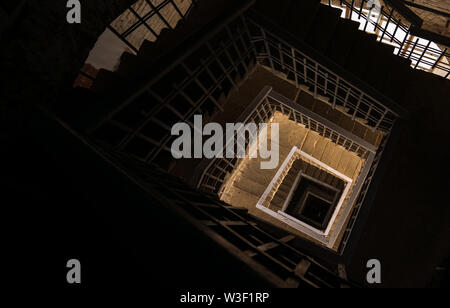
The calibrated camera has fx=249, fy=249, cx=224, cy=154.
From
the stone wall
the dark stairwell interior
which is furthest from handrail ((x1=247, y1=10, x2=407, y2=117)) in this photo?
the stone wall

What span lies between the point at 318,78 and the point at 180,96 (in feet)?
10.3

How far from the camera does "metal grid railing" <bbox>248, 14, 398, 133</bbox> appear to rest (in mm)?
4914

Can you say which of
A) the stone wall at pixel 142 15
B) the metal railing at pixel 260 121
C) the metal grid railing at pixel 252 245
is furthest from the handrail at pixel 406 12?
the stone wall at pixel 142 15

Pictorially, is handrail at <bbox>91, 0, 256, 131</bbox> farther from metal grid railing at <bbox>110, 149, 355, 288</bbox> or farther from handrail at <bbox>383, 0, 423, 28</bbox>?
handrail at <bbox>383, 0, 423, 28</bbox>

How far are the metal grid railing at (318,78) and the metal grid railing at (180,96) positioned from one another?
1.30 feet

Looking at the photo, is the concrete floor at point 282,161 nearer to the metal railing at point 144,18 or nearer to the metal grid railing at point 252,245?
the metal railing at point 144,18

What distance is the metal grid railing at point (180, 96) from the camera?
4.09 meters

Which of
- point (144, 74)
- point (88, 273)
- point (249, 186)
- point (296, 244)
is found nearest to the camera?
point (88, 273)

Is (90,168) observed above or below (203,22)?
below

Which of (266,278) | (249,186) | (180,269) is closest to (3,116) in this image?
(180,269)

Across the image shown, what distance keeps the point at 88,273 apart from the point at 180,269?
3.19ft

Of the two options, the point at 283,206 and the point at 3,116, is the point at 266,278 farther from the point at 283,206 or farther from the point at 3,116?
the point at 283,206

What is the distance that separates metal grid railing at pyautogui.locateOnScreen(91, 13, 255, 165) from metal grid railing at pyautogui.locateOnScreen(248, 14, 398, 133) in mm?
397
